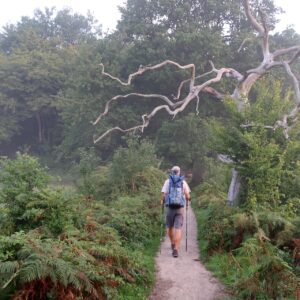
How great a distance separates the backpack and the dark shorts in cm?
11

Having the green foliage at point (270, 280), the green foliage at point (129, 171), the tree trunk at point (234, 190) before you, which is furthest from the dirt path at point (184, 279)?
the green foliage at point (129, 171)

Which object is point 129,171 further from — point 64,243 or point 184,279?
point 64,243

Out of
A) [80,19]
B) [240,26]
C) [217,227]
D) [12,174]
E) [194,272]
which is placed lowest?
[194,272]

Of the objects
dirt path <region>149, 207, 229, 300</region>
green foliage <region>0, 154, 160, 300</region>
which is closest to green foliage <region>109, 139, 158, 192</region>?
green foliage <region>0, 154, 160, 300</region>

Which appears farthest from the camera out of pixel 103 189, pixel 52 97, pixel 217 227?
pixel 52 97

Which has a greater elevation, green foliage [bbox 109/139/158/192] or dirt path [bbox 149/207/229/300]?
green foliage [bbox 109/139/158/192]

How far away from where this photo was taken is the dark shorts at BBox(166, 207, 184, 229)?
30.9 ft

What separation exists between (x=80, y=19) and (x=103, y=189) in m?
52.5

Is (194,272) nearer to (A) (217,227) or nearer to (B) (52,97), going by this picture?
(A) (217,227)

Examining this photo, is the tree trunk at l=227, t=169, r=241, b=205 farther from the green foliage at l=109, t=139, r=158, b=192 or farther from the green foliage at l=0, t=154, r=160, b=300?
the green foliage at l=109, t=139, r=158, b=192

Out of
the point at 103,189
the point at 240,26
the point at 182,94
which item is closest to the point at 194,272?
the point at 103,189

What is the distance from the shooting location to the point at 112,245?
7.75 meters

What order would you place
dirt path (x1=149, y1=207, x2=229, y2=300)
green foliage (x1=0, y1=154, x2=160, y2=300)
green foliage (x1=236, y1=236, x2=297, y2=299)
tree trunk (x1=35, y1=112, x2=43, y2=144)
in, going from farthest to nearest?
tree trunk (x1=35, y1=112, x2=43, y2=144)
dirt path (x1=149, y1=207, x2=229, y2=300)
green foliage (x1=236, y1=236, x2=297, y2=299)
green foliage (x1=0, y1=154, x2=160, y2=300)

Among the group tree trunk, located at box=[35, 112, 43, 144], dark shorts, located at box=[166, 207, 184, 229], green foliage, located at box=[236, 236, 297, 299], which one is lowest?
green foliage, located at box=[236, 236, 297, 299]
